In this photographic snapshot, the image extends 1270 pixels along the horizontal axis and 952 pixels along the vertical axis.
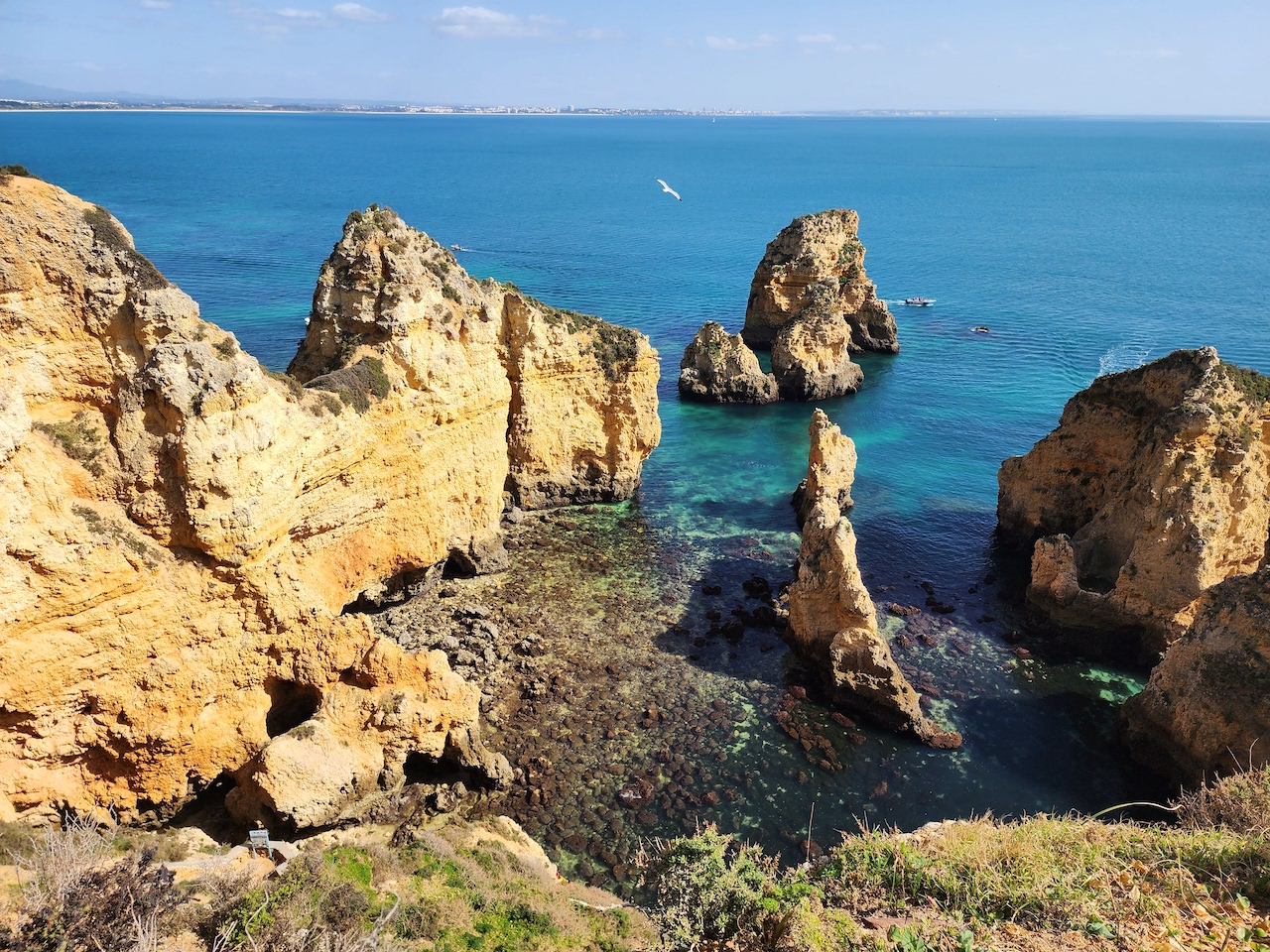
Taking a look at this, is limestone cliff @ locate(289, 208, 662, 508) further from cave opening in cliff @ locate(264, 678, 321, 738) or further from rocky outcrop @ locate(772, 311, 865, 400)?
rocky outcrop @ locate(772, 311, 865, 400)

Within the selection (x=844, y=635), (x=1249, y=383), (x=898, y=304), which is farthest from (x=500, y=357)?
(x=898, y=304)

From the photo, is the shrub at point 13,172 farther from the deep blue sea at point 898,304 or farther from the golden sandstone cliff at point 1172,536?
the golden sandstone cliff at point 1172,536

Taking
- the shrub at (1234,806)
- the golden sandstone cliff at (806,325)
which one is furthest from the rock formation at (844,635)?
the golden sandstone cliff at (806,325)

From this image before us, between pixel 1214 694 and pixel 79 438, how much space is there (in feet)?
96.9

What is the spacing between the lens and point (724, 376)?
186ft

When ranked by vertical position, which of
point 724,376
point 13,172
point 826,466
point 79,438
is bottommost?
point 826,466

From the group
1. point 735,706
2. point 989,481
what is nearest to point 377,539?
point 735,706

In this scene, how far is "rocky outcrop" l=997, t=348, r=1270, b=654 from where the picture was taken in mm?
28031

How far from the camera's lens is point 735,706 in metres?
26.4

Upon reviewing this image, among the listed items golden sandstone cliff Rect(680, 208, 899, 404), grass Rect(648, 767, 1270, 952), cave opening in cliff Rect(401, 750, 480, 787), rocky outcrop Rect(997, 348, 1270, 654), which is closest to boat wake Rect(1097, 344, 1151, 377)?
golden sandstone cliff Rect(680, 208, 899, 404)

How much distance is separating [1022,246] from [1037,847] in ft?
383

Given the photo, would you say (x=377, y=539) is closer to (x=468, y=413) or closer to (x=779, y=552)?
(x=468, y=413)

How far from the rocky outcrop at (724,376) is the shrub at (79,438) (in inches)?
1671

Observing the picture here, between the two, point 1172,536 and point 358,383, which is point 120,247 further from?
point 1172,536
